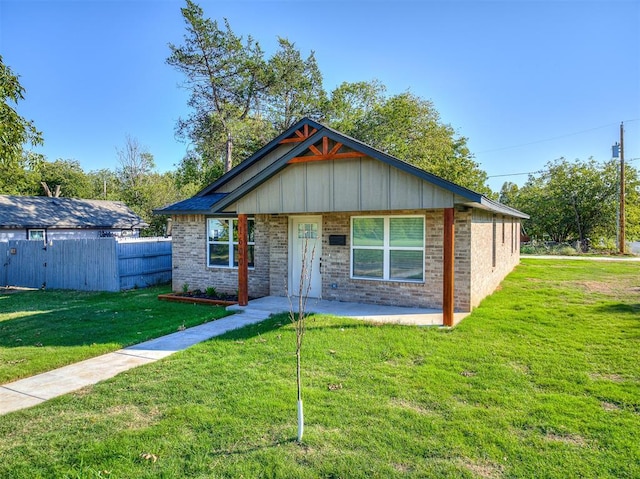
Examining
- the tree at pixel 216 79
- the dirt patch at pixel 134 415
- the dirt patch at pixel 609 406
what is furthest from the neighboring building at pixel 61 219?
the dirt patch at pixel 609 406

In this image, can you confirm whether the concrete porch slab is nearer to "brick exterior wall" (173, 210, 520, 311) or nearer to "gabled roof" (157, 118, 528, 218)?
"brick exterior wall" (173, 210, 520, 311)

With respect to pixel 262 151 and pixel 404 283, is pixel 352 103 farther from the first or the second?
pixel 404 283

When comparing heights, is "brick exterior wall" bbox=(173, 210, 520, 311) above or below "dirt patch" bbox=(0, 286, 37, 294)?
above

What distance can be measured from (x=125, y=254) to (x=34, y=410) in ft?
34.1

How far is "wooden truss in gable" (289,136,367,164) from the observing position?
8.02 m

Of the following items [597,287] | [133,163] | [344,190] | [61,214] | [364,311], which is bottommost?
[364,311]

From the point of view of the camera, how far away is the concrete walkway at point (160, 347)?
194 inches

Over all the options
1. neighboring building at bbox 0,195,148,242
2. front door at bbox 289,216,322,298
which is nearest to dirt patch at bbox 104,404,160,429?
front door at bbox 289,216,322,298

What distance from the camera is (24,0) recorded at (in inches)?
399

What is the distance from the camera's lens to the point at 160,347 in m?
6.75

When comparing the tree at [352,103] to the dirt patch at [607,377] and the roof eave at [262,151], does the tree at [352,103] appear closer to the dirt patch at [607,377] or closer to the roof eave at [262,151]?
the roof eave at [262,151]

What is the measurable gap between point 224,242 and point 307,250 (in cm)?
298

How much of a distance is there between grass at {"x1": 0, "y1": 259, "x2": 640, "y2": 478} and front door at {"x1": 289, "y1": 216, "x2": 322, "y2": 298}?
12.4ft

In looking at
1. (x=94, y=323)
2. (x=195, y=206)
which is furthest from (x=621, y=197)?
(x=94, y=323)
